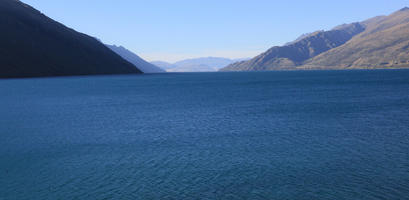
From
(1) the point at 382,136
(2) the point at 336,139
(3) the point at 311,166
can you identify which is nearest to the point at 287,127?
(2) the point at 336,139

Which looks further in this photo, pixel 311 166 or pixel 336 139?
pixel 336 139

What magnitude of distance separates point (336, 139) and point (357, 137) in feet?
10.8

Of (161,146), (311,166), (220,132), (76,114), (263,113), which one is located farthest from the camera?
(76,114)

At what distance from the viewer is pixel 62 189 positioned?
29.9 meters

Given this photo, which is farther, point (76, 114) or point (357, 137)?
point (76, 114)

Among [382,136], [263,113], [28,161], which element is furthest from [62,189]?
→ [263,113]

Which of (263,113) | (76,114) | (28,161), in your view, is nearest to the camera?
(28,161)

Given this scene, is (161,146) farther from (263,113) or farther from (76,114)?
(76,114)

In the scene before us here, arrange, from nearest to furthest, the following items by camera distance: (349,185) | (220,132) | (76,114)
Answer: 1. (349,185)
2. (220,132)
3. (76,114)

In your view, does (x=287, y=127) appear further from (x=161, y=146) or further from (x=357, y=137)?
(x=161, y=146)

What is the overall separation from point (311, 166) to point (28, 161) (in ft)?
105

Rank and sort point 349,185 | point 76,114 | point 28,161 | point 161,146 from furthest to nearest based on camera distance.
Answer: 1. point 76,114
2. point 161,146
3. point 28,161
4. point 349,185

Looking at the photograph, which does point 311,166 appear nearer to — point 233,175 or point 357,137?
point 233,175

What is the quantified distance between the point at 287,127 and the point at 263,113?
18968mm
